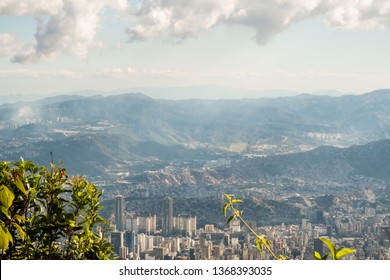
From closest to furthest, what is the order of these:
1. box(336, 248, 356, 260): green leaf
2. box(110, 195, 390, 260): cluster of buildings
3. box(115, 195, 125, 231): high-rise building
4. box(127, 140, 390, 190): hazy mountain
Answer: box(336, 248, 356, 260): green leaf, box(110, 195, 390, 260): cluster of buildings, box(115, 195, 125, 231): high-rise building, box(127, 140, 390, 190): hazy mountain

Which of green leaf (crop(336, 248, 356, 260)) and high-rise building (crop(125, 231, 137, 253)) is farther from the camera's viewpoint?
high-rise building (crop(125, 231, 137, 253))

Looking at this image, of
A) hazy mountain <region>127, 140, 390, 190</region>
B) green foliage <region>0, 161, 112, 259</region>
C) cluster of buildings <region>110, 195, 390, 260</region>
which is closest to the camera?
green foliage <region>0, 161, 112, 259</region>

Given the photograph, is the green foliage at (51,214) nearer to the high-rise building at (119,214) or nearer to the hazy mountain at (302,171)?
the high-rise building at (119,214)

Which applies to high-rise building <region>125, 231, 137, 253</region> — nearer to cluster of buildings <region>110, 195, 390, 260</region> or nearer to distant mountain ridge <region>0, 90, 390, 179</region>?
cluster of buildings <region>110, 195, 390, 260</region>

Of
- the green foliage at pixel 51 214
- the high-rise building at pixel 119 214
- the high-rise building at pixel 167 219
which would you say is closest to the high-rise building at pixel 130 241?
the high-rise building at pixel 119 214

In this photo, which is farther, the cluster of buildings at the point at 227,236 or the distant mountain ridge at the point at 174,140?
the distant mountain ridge at the point at 174,140

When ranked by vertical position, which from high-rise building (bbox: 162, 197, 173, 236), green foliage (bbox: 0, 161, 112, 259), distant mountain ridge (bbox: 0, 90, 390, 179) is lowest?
high-rise building (bbox: 162, 197, 173, 236)

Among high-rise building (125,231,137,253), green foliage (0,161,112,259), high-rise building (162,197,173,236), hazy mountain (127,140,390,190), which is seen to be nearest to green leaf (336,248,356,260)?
green foliage (0,161,112,259)

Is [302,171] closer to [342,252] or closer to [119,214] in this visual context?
[119,214]
